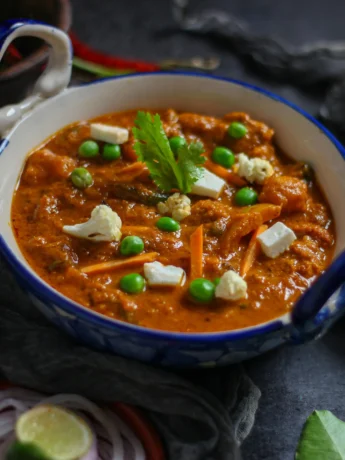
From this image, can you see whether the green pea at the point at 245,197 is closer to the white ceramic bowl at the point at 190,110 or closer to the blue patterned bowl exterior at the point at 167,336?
the white ceramic bowl at the point at 190,110

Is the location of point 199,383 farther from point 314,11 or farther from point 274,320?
point 314,11

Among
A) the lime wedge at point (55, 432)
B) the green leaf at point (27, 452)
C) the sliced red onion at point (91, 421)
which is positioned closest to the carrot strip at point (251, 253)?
the sliced red onion at point (91, 421)

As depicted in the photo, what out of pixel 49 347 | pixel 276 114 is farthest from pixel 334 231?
pixel 49 347

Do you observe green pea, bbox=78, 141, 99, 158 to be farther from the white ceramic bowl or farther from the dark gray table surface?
the dark gray table surface

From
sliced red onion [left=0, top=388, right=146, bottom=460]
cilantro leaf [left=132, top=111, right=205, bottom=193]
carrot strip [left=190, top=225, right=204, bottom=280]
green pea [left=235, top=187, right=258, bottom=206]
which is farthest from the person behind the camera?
green pea [left=235, top=187, right=258, bottom=206]

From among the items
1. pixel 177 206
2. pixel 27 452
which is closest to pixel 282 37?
pixel 177 206

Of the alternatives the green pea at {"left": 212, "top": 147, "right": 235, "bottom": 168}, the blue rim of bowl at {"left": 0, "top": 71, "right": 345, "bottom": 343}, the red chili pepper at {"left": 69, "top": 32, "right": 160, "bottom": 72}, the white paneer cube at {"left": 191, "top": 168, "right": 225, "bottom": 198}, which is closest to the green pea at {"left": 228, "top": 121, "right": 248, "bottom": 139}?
the green pea at {"left": 212, "top": 147, "right": 235, "bottom": 168}
